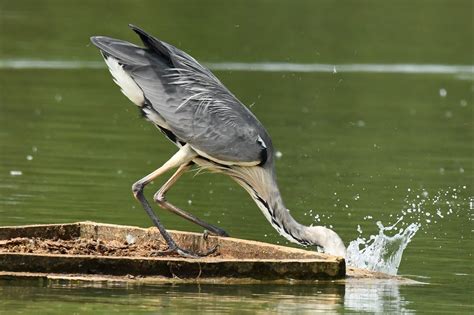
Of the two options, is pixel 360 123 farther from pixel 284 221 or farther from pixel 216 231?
pixel 284 221

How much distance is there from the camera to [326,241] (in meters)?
14.1

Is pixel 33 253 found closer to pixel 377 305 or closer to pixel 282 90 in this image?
pixel 377 305

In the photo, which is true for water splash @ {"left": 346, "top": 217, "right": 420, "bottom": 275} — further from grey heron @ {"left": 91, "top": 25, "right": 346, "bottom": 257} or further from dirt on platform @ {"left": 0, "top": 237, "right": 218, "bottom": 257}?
dirt on platform @ {"left": 0, "top": 237, "right": 218, "bottom": 257}

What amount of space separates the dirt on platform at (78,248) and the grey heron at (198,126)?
0.30 m

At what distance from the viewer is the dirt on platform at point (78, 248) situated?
1380cm

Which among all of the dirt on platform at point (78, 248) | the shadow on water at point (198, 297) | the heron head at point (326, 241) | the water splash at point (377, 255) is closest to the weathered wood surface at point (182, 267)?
the shadow on water at point (198, 297)

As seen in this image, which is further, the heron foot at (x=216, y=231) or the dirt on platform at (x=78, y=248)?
the heron foot at (x=216, y=231)

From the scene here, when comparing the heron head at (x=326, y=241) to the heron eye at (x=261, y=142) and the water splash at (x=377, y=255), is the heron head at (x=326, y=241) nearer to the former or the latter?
the water splash at (x=377, y=255)

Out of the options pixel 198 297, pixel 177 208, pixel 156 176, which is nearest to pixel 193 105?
pixel 156 176

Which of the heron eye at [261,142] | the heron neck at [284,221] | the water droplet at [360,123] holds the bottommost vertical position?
the heron neck at [284,221]

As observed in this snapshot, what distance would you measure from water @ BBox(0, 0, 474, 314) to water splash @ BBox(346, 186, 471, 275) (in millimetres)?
51

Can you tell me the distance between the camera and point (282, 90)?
103 ft

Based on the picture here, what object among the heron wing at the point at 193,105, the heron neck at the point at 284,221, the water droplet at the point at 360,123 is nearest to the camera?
the heron neck at the point at 284,221

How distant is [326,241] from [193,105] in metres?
1.77
